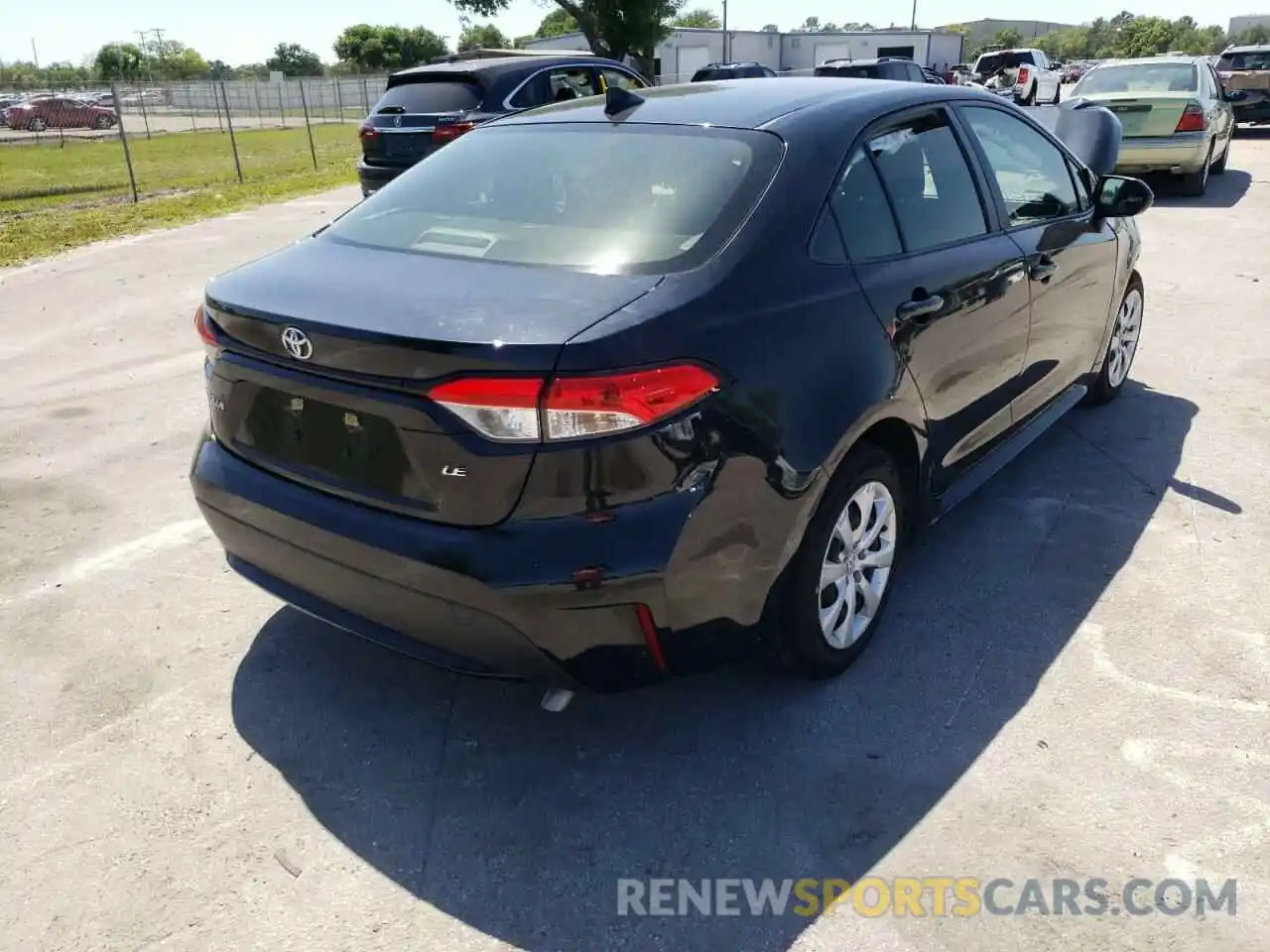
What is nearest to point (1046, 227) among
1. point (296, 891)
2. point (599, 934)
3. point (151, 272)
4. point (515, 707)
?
point (515, 707)

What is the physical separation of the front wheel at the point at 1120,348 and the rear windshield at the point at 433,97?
726 cm

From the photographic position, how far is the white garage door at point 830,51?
5640 centimetres

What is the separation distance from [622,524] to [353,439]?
74 cm

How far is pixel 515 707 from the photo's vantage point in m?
3.07

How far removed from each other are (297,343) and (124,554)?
1952 mm

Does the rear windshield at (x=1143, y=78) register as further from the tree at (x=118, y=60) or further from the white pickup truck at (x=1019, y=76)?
the tree at (x=118, y=60)

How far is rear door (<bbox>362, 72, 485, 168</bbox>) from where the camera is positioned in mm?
10641

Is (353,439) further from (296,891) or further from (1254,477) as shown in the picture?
(1254,477)

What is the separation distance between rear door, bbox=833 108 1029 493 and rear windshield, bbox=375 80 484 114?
314 inches

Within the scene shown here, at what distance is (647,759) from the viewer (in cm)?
286

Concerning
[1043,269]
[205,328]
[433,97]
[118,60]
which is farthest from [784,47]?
[118,60]

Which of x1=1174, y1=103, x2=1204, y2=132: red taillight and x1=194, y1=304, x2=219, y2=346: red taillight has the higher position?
x1=194, y1=304, x2=219, y2=346: red taillight

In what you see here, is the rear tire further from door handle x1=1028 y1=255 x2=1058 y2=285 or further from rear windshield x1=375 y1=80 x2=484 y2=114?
door handle x1=1028 y1=255 x2=1058 y2=285

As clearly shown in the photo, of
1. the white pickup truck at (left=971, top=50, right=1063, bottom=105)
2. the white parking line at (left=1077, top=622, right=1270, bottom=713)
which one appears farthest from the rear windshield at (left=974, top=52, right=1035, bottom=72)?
the white parking line at (left=1077, top=622, right=1270, bottom=713)
